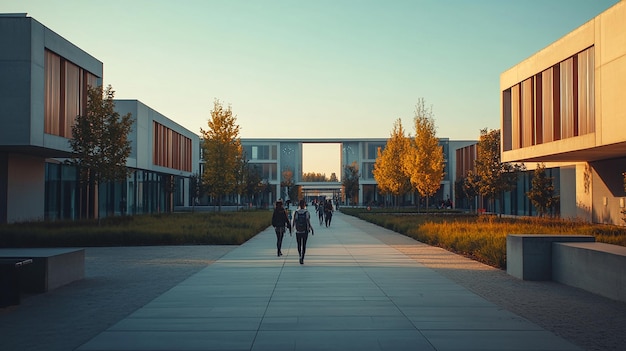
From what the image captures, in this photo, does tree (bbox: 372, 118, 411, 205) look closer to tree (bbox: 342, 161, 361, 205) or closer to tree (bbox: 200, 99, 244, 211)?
tree (bbox: 200, 99, 244, 211)

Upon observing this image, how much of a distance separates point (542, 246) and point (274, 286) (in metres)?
5.86

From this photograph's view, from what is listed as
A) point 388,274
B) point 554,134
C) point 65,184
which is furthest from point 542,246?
point 65,184

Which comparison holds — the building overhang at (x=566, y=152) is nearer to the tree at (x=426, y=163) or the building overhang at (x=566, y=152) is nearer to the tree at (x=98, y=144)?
the tree at (x=426, y=163)

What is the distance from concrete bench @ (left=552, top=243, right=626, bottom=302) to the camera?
1058 cm

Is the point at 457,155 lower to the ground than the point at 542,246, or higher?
higher

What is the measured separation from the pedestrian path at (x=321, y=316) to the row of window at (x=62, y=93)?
20450mm

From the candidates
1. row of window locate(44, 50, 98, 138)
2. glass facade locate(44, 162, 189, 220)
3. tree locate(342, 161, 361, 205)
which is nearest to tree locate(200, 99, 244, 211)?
glass facade locate(44, 162, 189, 220)

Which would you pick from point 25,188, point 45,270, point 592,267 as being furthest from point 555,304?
point 25,188

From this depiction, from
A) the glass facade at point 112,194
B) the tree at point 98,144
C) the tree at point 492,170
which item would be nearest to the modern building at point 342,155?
the glass facade at point 112,194

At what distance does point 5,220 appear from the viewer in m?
30.8

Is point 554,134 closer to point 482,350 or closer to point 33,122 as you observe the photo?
point 33,122

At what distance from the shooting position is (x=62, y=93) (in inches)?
1305

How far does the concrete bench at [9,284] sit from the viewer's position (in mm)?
9789

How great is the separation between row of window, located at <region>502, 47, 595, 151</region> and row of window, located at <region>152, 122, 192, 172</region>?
Result: 3142 cm
